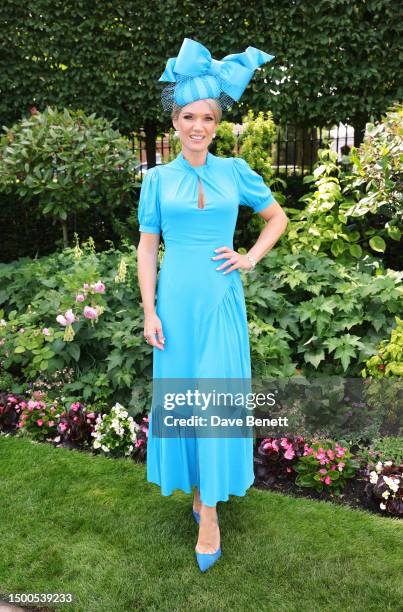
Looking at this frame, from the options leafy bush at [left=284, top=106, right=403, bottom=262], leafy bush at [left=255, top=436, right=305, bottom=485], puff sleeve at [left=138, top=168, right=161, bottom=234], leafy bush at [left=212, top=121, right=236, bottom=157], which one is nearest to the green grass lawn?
leafy bush at [left=255, top=436, right=305, bottom=485]

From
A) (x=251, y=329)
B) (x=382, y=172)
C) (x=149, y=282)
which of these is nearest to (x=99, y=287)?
(x=251, y=329)

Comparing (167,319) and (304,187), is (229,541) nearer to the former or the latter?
(167,319)

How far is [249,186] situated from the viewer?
8.11 feet

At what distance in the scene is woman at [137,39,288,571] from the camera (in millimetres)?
2291

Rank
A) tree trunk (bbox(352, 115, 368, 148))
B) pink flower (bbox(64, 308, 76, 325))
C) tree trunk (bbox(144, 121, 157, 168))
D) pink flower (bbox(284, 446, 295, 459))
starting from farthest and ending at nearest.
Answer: tree trunk (bbox(144, 121, 157, 168)) → tree trunk (bbox(352, 115, 368, 148)) → pink flower (bbox(64, 308, 76, 325)) → pink flower (bbox(284, 446, 295, 459))

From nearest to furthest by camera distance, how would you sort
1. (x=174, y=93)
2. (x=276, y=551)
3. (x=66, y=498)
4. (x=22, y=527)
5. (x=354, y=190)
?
(x=174, y=93) → (x=276, y=551) → (x=22, y=527) → (x=66, y=498) → (x=354, y=190)

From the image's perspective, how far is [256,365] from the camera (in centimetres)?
373

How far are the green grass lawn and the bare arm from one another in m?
1.01

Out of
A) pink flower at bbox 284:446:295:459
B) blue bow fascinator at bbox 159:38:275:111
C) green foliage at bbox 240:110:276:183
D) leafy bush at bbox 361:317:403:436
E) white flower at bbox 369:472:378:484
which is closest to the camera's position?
blue bow fascinator at bbox 159:38:275:111

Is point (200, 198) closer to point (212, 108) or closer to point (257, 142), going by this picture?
point (212, 108)

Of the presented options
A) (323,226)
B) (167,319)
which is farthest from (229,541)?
(323,226)

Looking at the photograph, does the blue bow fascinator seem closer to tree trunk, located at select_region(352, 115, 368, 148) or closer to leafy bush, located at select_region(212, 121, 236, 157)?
leafy bush, located at select_region(212, 121, 236, 157)


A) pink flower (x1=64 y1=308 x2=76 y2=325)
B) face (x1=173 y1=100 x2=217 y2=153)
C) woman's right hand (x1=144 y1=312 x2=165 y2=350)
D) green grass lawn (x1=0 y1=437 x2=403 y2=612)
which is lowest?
green grass lawn (x1=0 y1=437 x2=403 y2=612)

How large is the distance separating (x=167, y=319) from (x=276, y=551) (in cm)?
119
